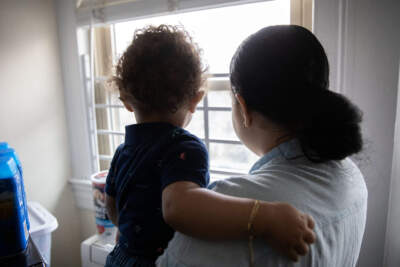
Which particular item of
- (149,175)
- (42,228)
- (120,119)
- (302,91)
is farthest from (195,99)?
(120,119)

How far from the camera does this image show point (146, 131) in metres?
0.77

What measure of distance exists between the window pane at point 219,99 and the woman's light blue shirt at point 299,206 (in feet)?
2.72

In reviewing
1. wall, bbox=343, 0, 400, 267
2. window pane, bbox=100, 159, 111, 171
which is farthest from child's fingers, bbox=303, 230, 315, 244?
window pane, bbox=100, 159, 111, 171

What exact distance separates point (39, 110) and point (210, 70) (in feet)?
3.14

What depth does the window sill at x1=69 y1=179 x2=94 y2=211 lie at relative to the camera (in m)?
1.72

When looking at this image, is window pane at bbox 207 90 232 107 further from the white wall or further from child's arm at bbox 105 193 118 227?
child's arm at bbox 105 193 118 227

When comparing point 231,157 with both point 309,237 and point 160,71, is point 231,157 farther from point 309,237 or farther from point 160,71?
point 309,237

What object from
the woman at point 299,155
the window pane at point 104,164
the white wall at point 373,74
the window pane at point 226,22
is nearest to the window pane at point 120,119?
the window pane at point 104,164

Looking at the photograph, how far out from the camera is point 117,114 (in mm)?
1743

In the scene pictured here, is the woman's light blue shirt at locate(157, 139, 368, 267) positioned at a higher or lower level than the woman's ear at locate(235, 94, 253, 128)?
lower

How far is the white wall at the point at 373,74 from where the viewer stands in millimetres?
895

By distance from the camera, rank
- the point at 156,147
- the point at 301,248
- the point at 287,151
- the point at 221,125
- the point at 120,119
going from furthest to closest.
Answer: the point at 120,119, the point at 221,125, the point at 156,147, the point at 287,151, the point at 301,248

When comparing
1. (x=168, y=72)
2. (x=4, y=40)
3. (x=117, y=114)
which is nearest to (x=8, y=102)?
(x=4, y=40)

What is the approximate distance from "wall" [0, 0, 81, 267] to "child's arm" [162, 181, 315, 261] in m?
1.30
